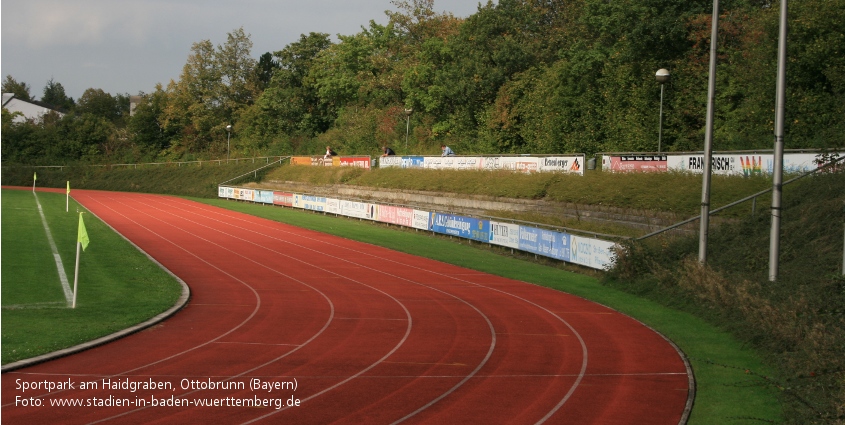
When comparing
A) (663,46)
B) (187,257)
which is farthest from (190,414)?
(663,46)

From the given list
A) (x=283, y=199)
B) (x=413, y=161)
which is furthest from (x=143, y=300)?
(x=283, y=199)

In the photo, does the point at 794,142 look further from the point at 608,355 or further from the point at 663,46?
the point at 608,355

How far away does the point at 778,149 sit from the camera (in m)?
15.4

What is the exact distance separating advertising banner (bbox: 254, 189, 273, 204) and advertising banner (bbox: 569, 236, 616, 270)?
32589 millimetres

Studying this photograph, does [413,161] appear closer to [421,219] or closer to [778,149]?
[421,219]

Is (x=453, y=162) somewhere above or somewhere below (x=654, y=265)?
above

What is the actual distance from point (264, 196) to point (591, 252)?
35.0m

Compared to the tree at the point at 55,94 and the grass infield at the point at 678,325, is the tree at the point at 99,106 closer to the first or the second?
the tree at the point at 55,94

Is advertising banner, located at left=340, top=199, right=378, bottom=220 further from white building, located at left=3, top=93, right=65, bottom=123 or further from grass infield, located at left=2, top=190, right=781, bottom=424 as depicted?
white building, located at left=3, top=93, right=65, bottom=123

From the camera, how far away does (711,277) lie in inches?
694

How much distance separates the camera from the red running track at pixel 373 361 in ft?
33.2

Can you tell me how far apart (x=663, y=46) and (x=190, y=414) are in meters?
36.1

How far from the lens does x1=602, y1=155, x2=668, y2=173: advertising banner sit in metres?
31.5

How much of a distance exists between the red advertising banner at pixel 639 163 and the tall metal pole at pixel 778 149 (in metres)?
15.8
